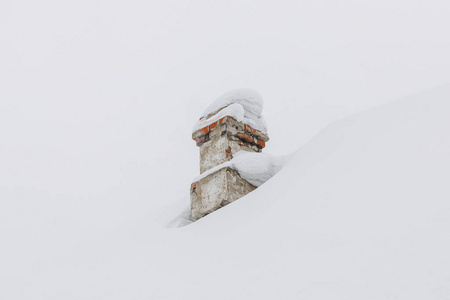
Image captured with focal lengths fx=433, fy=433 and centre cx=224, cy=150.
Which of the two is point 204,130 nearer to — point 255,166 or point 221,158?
point 221,158

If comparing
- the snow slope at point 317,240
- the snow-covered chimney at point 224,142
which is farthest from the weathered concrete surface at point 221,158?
the snow slope at point 317,240

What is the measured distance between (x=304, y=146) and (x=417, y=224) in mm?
1637

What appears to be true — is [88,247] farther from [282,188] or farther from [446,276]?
[446,276]

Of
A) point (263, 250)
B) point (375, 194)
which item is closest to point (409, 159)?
point (375, 194)

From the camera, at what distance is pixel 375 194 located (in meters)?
1.93

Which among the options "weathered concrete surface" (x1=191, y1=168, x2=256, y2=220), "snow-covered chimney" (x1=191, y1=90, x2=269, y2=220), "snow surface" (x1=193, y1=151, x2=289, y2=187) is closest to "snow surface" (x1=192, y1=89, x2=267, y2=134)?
"snow-covered chimney" (x1=191, y1=90, x2=269, y2=220)

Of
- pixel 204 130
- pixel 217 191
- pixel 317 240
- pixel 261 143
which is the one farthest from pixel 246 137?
pixel 317 240

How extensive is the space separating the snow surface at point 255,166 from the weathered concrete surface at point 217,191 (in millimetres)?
32

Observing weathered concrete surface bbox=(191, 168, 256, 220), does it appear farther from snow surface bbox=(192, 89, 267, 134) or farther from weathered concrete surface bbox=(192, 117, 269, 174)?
snow surface bbox=(192, 89, 267, 134)

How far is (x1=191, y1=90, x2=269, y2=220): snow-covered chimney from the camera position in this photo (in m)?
2.99

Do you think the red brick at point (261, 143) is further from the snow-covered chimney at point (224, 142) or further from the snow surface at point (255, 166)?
the snow surface at point (255, 166)

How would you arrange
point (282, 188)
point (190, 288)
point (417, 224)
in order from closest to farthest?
1. point (417, 224)
2. point (190, 288)
3. point (282, 188)

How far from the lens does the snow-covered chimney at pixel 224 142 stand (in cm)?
299

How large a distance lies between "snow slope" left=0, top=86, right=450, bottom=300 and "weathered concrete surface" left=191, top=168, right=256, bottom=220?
0.15 metres
